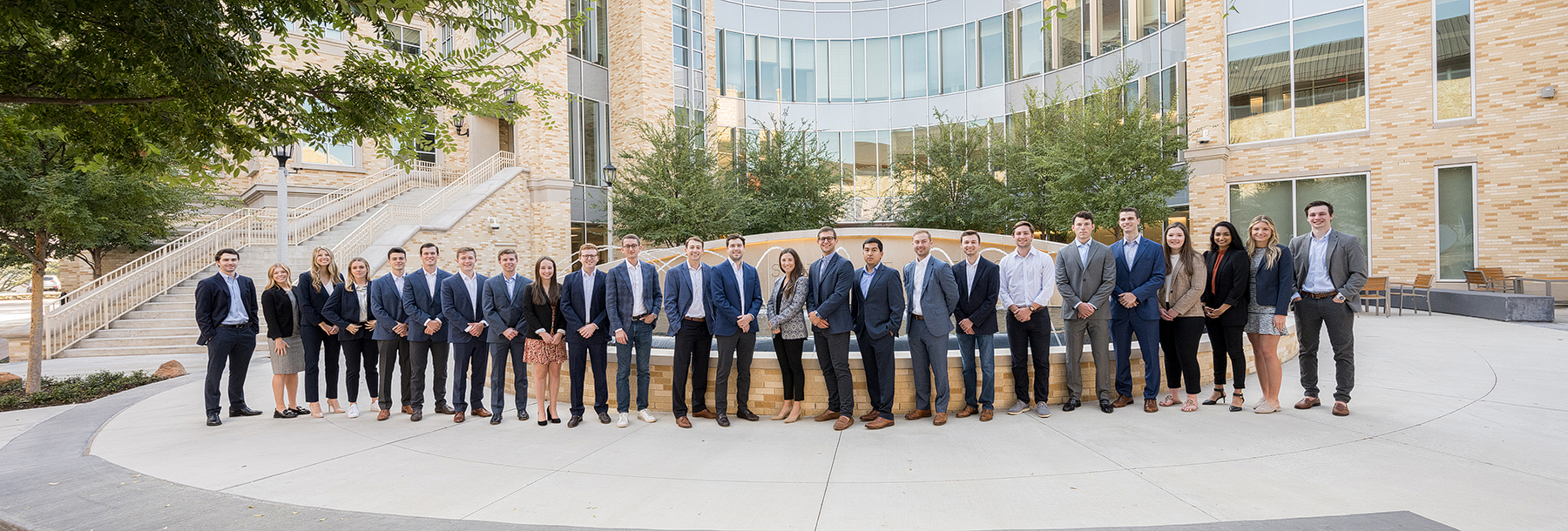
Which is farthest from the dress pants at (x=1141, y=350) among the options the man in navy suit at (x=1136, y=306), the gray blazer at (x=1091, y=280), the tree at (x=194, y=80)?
the tree at (x=194, y=80)

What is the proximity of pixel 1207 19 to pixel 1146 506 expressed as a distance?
2001 cm

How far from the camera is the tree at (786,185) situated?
21.5 metres

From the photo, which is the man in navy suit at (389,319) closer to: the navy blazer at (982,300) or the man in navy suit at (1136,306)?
the navy blazer at (982,300)

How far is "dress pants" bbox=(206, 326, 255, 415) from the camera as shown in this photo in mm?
6492

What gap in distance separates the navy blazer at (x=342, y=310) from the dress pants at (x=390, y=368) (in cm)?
32

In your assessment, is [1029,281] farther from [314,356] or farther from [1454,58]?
[1454,58]

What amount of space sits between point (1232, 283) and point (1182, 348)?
0.74 m

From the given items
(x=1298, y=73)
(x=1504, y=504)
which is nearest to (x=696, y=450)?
(x=1504, y=504)

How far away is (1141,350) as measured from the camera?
6441mm

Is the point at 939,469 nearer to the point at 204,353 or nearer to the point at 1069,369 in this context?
→ the point at 1069,369

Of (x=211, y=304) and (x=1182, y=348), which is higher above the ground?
(x=211, y=304)

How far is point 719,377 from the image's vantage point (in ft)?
20.4

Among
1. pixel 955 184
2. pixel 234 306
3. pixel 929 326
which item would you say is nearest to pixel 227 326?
pixel 234 306

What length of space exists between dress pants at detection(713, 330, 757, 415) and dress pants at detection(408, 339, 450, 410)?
2.84 meters
